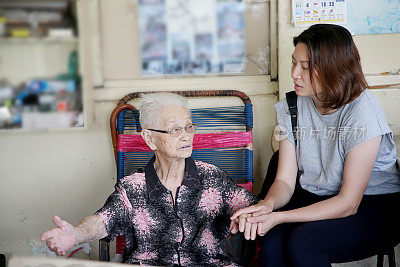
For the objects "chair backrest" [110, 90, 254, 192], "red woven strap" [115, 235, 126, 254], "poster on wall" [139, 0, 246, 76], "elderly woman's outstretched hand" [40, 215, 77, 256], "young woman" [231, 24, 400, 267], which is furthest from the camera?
"poster on wall" [139, 0, 246, 76]

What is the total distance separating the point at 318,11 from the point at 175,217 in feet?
4.68

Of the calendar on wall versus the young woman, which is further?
the calendar on wall

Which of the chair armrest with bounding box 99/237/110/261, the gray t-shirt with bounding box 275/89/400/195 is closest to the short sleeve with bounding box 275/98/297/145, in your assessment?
the gray t-shirt with bounding box 275/89/400/195

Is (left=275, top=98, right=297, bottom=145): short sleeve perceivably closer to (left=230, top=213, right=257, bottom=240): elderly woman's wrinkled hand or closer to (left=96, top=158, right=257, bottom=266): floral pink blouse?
(left=96, top=158, right=257, bottom=266): floral pink blouse

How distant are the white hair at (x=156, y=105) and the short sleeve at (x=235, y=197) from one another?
0.40 m

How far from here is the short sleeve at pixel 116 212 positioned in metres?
1.82

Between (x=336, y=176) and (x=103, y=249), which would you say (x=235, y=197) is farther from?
(x=103, y=249)

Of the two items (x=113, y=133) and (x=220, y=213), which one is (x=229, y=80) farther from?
(x=220, y=213)

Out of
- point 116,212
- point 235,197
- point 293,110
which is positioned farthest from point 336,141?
point 116,212

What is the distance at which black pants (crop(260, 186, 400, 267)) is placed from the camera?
1644 mm

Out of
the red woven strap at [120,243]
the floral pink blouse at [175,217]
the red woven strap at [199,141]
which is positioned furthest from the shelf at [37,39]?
the red woven strap at [120,243]

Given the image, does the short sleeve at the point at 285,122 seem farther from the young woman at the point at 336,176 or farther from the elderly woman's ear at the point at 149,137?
the elderly woman's ear at the point at 149,137

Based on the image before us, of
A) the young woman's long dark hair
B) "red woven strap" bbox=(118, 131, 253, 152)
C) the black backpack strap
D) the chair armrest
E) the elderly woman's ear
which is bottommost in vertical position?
the chair armrest

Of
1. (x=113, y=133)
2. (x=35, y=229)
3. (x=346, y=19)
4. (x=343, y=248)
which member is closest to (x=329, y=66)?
(x=343, y=248)
